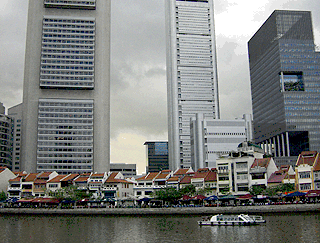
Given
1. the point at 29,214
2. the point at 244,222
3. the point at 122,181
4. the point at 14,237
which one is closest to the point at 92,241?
the point at 14,237

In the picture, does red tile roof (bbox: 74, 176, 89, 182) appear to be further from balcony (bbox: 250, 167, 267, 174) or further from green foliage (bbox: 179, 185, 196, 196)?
balcony (bbox: 250, 167, 267, 174)

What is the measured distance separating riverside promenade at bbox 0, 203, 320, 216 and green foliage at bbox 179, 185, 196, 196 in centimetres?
1320

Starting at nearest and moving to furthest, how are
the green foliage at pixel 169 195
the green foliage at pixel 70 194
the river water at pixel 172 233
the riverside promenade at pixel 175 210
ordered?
the river water at pixel 172 233
the riverside promenade at pixel 175 210
the green foliage at pixel 169 195
the green foliage at pixel 70 194

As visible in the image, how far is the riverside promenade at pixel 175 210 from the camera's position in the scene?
92.8 meters

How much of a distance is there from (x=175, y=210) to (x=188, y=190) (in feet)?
49.8

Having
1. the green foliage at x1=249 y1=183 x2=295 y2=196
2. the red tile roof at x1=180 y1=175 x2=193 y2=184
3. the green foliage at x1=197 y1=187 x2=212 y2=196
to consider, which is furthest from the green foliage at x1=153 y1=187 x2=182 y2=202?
the green foliage at x1=249 y1=183 x2=295 y2=196

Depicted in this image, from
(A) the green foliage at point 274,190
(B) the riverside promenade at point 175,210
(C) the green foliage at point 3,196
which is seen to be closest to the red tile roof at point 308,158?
(A) the green foliage at point 274,190

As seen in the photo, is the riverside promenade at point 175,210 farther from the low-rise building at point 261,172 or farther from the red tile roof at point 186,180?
the red tile roof at point 186,180

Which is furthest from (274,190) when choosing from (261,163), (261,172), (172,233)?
(172,233)

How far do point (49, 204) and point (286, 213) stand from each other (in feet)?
251

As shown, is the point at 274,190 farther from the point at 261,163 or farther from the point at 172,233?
the point at 172,233

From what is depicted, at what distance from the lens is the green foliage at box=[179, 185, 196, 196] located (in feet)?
394

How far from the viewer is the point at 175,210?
349ft

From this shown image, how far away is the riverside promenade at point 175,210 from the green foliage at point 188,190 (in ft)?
43.3
